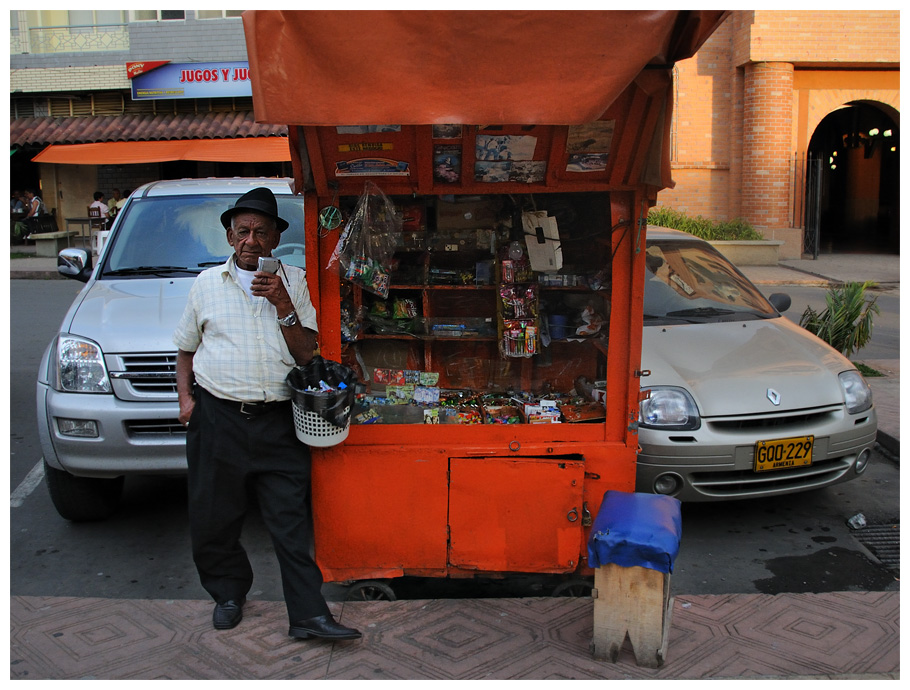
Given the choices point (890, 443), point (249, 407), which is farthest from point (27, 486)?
point (890, 443)

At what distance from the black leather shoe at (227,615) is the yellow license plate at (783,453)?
9.30 ft

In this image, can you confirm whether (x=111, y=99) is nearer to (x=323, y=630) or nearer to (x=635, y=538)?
(x=323, y=630)

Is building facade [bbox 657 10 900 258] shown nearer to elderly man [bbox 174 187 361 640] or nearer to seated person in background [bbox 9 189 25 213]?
elderly man [bbox 174 187 361 640]

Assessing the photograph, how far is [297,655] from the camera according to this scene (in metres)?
3.27

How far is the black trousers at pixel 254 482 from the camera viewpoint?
3.25 meters

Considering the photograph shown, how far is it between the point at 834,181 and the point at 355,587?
26.8 meters

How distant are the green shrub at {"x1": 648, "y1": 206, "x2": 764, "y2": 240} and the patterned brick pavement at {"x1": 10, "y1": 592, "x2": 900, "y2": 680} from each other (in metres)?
13.4

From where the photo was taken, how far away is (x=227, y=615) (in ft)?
11.4

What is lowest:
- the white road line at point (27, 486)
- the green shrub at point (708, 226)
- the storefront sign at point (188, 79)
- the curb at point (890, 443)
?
the white road line at point (27, 486)

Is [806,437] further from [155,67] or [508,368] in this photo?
[155,67]

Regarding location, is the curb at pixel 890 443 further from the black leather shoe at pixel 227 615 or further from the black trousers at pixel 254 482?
the black leather shoe at pixel 227 615

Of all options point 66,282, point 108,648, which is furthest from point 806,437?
point 66,282

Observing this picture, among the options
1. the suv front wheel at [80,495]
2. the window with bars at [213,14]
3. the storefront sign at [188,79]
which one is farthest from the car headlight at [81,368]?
the window with bars at [213,14]

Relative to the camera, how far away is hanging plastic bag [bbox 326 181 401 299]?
3.51m
